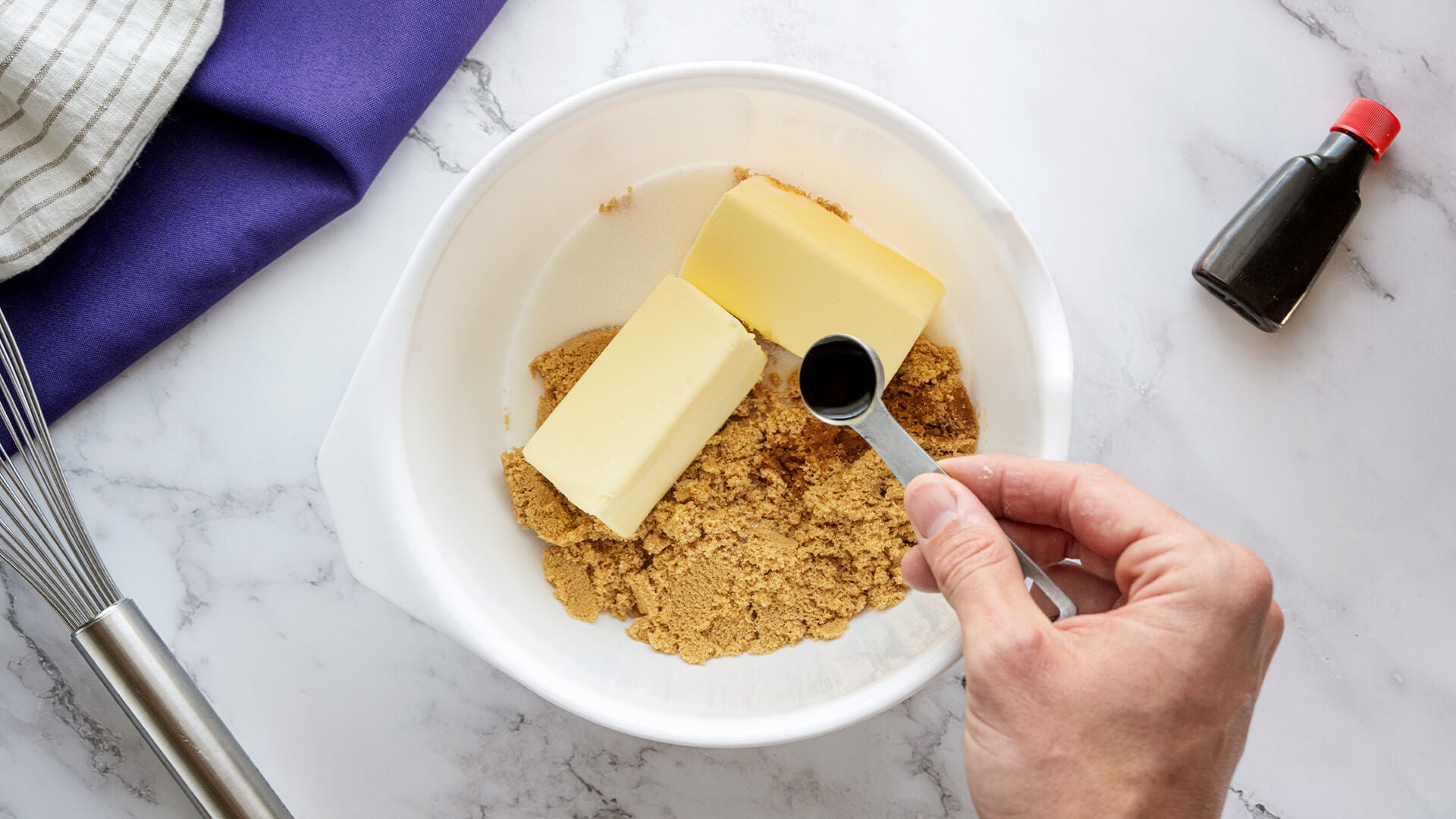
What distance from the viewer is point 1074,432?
1272mm

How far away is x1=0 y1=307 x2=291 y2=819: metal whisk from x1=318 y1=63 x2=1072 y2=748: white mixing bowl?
346 mm

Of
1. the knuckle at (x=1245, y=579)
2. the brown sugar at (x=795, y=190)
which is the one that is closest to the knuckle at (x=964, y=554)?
the knuckle at (x=1245, y=579)

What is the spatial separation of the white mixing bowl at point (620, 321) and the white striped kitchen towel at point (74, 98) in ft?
1.57

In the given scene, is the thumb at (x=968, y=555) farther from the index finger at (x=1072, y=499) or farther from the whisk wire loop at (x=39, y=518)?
the whisk wire loop at (x=39, y=518)

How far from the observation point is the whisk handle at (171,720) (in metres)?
1.11

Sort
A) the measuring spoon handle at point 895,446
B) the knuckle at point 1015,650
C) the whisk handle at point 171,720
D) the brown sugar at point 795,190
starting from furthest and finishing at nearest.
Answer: the brown sugar at point 795,190 < the whisk handle at point 171,720 < the measuring spoon handle at point 895,446 < the knuckle at point 1015,650

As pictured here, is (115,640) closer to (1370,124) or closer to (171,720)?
(171,720)

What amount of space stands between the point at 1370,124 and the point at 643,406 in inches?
44.3

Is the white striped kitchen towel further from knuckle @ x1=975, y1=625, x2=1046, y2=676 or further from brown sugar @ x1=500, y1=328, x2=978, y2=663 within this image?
knuckle @ x1=975, y1=625, x2=1046, y2=676

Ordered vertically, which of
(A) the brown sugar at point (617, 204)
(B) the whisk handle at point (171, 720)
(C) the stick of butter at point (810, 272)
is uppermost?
(C) the stick of butter at point (810, 272)

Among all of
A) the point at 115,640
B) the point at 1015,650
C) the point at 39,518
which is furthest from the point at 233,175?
the point at 1015,650

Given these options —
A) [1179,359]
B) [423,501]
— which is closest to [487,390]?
[423,501]

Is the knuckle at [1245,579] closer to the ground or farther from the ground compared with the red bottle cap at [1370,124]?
closer to the ground

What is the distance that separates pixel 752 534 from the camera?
46.6 inches
